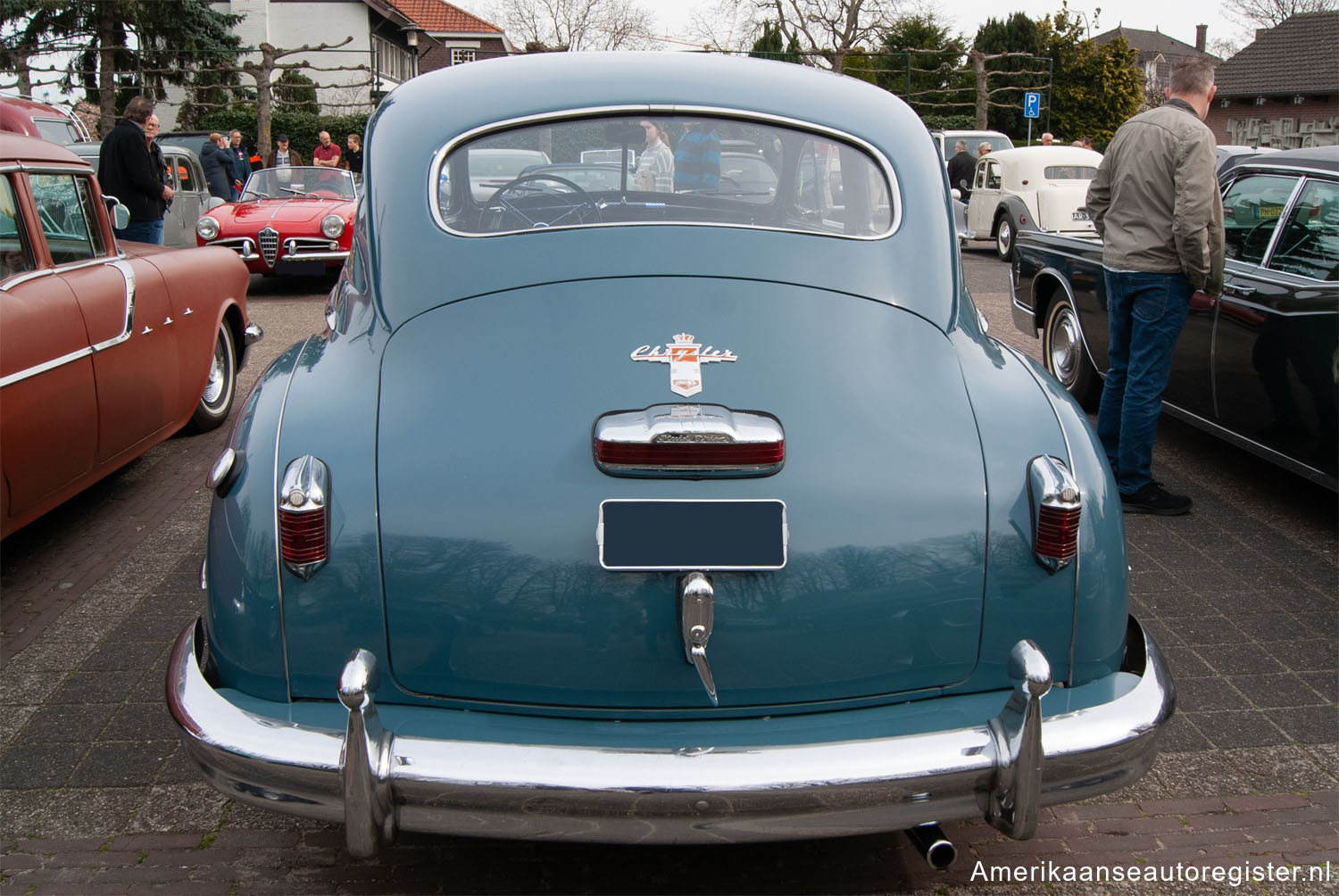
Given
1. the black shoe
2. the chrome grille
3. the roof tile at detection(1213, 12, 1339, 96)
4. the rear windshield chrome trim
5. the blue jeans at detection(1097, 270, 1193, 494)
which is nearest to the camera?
the rear windshield chrome trim

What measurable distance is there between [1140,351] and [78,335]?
14.1 ft

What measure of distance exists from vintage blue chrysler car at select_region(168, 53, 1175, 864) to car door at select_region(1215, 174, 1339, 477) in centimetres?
246

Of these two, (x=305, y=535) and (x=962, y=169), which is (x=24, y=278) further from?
(x=962, y=169)

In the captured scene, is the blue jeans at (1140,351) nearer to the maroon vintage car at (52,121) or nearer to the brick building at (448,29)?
the maroon vintage car at (52,121)

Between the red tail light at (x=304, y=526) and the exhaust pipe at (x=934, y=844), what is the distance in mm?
1275

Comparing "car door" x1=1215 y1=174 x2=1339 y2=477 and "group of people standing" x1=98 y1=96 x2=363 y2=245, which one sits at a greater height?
"group of people standing" x1=98 y1=96 x2=363 y2=245

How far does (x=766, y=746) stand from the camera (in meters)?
2.10

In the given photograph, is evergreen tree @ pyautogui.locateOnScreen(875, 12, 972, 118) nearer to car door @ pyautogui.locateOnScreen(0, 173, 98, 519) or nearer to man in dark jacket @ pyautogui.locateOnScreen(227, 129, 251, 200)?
man in dark jacket @ pyautogui.locateOnScreen(227, 129, 251, 200)

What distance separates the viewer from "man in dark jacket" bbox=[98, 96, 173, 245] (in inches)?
340

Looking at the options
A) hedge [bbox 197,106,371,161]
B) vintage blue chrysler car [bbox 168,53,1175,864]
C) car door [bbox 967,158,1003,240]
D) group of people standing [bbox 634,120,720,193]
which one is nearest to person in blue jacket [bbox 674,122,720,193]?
group of people standing [bbox 634,120,720,193]

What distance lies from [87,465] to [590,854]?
2930 millimetres

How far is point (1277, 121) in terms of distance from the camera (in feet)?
147

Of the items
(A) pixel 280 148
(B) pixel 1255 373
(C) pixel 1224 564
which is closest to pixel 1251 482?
(B) pixel 1255 373

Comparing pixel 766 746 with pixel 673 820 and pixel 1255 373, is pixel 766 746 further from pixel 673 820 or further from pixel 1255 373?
pixel 1255 373
